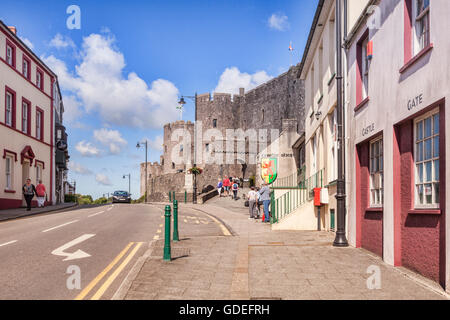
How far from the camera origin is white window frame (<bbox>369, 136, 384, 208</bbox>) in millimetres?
9281

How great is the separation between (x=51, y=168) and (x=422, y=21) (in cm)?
3049

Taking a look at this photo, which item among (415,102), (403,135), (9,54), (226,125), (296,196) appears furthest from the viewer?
(226,125)

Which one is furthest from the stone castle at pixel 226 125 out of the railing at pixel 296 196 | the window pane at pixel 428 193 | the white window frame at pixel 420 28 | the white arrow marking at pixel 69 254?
the window pane at pixel 428 193

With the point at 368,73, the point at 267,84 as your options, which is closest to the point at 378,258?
the point at 368,73

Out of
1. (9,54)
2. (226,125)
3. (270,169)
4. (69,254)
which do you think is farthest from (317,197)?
(226,125)

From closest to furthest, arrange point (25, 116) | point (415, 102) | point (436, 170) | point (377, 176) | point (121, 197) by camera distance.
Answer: point (436, 170), point (415, 102), point (377, 176), point (25, 116), point (121, 197)

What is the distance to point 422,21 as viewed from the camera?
736 centimetres

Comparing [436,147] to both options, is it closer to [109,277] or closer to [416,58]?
[416,58]

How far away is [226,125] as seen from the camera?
69.4 meters

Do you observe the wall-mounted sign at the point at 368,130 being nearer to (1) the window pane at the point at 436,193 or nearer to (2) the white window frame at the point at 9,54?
(1) the window pane at the point at 436,193

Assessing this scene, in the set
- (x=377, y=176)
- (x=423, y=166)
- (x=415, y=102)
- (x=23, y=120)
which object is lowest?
(x=377, y=176)

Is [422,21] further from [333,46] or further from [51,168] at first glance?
[51,168]

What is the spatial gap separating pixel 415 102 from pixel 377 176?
8.99 feet

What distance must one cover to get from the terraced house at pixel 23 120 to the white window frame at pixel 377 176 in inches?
A: 825
